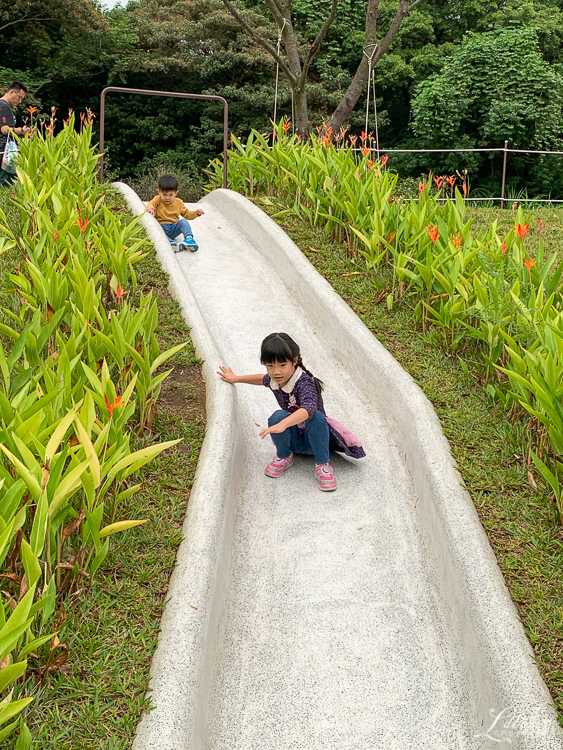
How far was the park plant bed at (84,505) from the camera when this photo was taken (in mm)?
2258

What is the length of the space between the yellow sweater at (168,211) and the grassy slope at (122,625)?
3.89m

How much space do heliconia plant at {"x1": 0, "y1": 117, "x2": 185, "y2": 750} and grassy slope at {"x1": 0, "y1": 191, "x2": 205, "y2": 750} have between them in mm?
75

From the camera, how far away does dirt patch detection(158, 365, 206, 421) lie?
4168mm

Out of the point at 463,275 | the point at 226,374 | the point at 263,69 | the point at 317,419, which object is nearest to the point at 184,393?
the point at 226,374

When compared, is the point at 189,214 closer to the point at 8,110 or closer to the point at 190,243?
the point at 190,243

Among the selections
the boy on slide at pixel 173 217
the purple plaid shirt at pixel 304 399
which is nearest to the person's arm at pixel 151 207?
the boy on slide at pixel 173 217

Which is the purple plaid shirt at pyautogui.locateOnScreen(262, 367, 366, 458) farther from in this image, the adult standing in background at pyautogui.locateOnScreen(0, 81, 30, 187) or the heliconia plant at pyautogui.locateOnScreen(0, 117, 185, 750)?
the adult standing in background at pyautogui.locateOnScreen(0, 81, 30, 187)

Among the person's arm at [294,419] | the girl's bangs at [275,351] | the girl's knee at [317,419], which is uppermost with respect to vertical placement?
the girl's bangs at [275,351]

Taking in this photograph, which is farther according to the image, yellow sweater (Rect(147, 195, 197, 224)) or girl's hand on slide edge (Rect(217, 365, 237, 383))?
yellow sweater (Rect(147, 195, 197, 224))

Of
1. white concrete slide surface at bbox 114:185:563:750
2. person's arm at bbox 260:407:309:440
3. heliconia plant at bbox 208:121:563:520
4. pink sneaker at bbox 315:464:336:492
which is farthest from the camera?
pink sneaker at bbox 315:464:336:492

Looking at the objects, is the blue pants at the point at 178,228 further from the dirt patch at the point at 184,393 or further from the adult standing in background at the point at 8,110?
the dirt patch at the point at 184,393

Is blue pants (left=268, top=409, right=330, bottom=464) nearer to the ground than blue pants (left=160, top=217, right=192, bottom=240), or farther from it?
nearer to the ground

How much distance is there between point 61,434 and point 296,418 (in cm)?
138

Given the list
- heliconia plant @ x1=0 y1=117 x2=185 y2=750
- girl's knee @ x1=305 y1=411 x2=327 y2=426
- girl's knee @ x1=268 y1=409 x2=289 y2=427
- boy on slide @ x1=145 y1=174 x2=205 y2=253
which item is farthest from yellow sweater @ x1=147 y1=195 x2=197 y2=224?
girl's knee @ x1=305 y1=411 x2=327 y2=426
